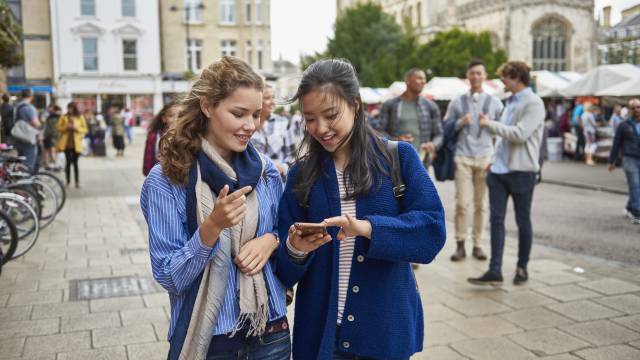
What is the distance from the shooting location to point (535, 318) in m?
5.01

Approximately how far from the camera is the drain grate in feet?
19.1

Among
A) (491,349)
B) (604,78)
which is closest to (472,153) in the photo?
(491,349)

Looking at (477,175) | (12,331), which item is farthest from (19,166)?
(477,175)

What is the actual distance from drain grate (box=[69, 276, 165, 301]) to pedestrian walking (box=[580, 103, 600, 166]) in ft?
54.7

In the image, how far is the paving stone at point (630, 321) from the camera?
479 cm

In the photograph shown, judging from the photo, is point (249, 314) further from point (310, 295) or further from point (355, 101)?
point (355, 101)

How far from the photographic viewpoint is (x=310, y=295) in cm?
231

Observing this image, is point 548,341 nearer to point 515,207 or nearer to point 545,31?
point 515,207

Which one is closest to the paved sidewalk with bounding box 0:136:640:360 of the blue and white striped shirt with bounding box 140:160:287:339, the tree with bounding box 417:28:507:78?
the blue and white striped shirt with bounding box 140:160:287:339

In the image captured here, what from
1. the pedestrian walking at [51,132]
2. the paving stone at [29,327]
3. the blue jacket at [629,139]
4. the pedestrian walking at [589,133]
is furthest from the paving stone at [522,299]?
the pedestrian walking at [589,133]

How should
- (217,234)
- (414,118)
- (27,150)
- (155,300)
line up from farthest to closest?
1. (27,150)
2. (414,118)
3. (155,300)
4. (217,234)

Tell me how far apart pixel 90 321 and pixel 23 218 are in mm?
3171

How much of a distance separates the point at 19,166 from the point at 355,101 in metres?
8.99

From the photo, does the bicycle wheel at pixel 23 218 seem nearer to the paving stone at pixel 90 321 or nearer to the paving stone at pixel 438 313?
the paving stone at pixel 90 321
